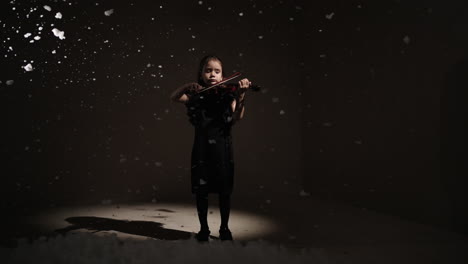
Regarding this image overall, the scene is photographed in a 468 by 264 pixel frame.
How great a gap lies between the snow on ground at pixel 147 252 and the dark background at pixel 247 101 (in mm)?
1343

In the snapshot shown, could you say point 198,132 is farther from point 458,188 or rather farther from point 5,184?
point 5,184

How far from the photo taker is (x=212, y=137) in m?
2.56

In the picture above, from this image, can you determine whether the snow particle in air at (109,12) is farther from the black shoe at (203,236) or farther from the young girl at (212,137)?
the black shoe at (203,236)

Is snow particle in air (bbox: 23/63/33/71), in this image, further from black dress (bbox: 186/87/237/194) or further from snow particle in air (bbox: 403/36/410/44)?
snow particle in air (bbox: 403/36/410/44)

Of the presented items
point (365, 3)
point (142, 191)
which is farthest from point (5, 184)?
point (365, 3)

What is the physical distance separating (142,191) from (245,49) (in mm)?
1680

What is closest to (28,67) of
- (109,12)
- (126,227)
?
(109,12)

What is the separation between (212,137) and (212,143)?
32mm

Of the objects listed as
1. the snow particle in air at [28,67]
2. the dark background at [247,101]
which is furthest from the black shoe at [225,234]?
Answer: the snow particle in air at [28,67]

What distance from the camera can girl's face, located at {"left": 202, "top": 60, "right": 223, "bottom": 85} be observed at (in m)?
2.63

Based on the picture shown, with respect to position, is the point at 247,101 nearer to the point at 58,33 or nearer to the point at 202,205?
the point at 58,33

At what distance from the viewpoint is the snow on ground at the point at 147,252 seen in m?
2.23

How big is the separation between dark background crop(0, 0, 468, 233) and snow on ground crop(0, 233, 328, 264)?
134 centimetres

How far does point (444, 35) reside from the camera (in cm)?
304
